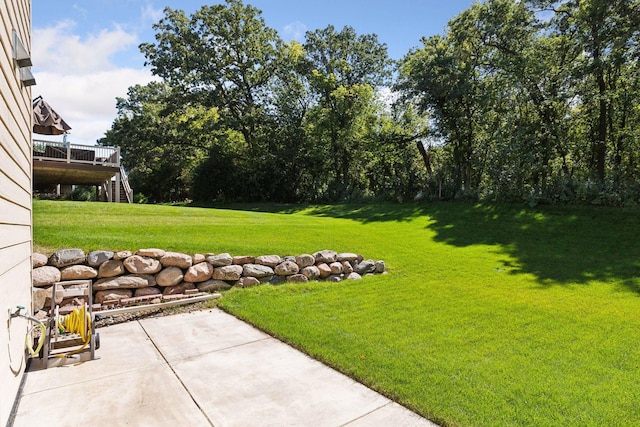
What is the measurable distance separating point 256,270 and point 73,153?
10016 mm

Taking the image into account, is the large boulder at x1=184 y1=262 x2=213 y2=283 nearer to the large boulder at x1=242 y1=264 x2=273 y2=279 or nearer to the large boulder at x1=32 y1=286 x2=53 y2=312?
the large boulder at x1=242 y1=264 x2=273 y2=279

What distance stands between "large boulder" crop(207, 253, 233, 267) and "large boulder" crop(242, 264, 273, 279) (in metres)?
0.29

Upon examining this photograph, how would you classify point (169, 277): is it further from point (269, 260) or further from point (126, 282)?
point (269, 260)

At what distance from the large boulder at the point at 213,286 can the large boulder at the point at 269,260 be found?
27.0 inches

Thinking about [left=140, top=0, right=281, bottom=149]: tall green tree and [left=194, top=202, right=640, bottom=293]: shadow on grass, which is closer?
[left=194, top=202, right=640, bottom=293]: shadow on grass

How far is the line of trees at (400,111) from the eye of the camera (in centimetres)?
1277

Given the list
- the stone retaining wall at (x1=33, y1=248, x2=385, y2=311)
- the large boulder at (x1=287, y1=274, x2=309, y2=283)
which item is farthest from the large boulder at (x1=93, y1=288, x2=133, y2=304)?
the large boulder at (x1=287, y1=274, x2=309, y2=283)

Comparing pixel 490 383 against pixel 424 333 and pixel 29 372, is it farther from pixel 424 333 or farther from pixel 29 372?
pixel 29 372

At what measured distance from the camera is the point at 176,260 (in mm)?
5367

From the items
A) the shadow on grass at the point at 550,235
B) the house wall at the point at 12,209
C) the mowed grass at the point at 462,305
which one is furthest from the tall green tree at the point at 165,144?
the house wall at the point at 12,209


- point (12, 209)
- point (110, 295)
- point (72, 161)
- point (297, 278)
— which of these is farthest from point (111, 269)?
point (72, 161)

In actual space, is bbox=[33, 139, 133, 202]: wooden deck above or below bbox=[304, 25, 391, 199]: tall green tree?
below

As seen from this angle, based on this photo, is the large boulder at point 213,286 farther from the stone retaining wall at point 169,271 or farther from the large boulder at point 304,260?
the large boulder at point 304,260

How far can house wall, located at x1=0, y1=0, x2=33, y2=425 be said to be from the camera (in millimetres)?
2348
